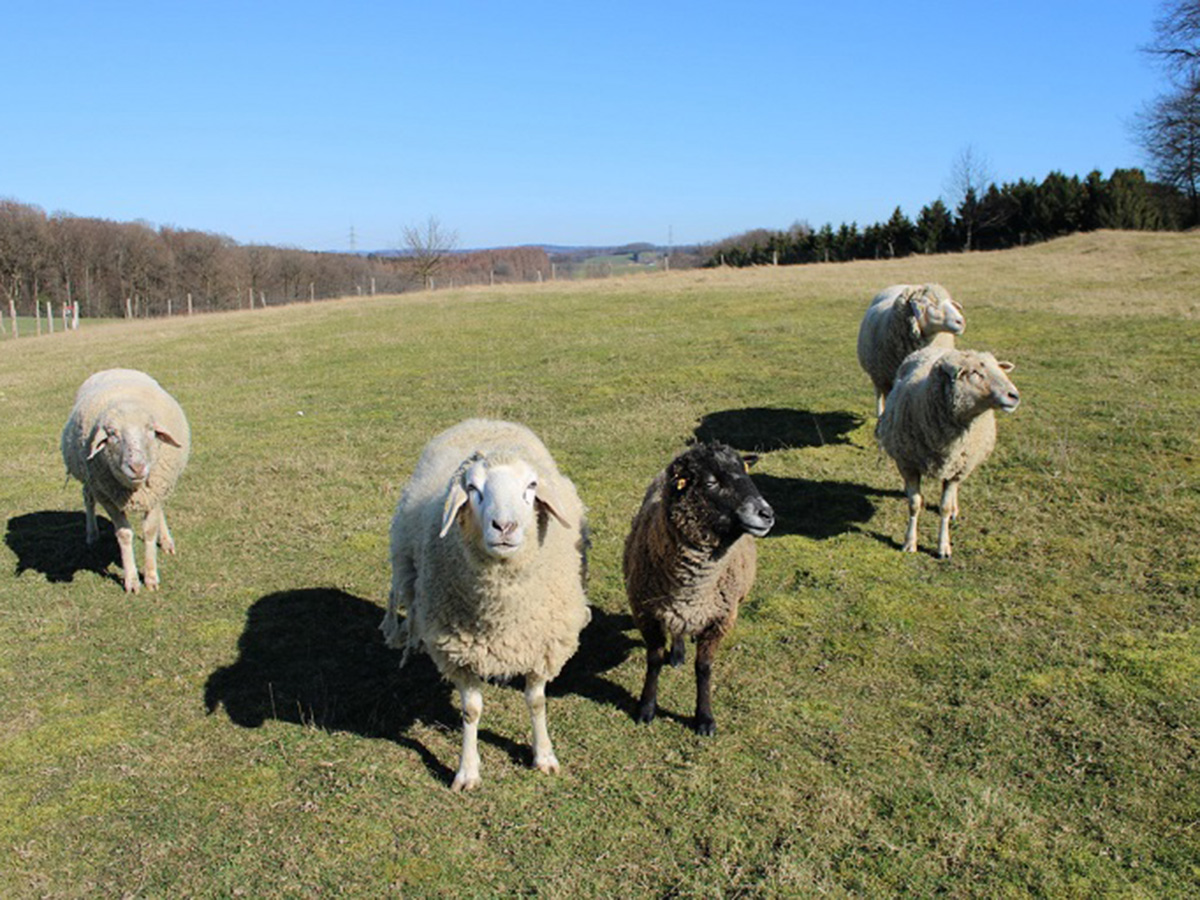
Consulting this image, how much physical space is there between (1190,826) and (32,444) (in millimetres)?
15990

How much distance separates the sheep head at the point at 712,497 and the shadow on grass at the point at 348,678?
144cm

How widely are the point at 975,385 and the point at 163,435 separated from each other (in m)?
7.38

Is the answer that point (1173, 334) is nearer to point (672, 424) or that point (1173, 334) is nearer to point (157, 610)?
point (672, 424)

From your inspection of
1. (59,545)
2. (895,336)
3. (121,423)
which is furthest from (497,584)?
(895,336)

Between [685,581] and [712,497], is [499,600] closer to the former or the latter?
[685,581]

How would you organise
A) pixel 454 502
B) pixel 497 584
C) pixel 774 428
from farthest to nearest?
pixel 774 428 < pixel 497 584 < pixel 454 502

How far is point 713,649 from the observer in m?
5.46

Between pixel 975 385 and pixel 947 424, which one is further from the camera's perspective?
pixel 947 424

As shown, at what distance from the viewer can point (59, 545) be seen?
9.23m

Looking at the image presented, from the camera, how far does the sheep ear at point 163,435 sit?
26.6ft

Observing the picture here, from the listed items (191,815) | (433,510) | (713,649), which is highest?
(433,510)

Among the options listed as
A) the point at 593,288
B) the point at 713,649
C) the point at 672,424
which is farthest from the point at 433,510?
the point at 593,288

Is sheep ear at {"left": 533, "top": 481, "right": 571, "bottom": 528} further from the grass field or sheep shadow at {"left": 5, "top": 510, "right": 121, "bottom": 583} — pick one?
sheep shadow at {"left": 5, "top": 510, "right": 121, "bottom": 583}

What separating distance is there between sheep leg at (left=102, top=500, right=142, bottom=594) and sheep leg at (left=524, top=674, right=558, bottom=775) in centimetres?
481
